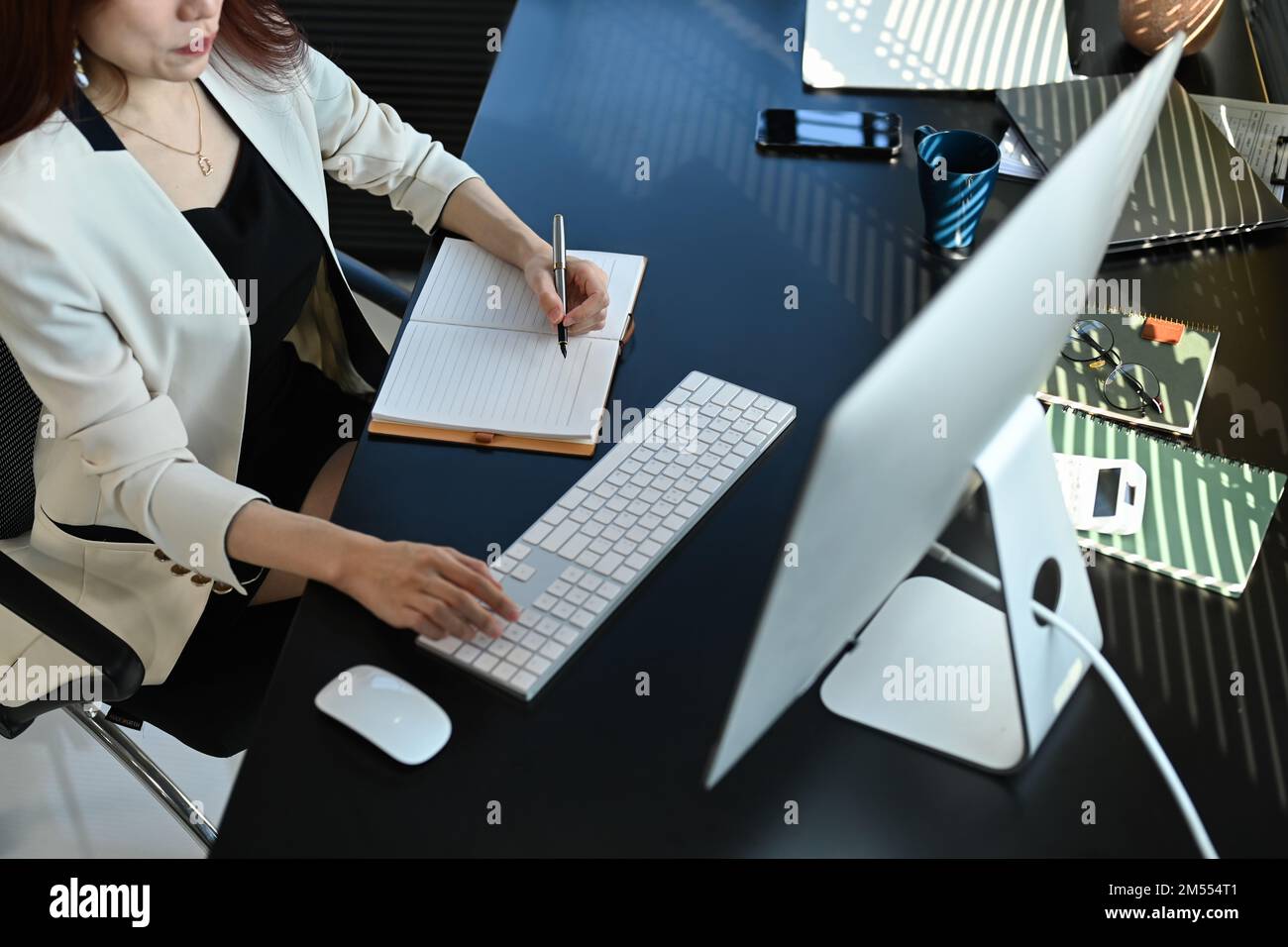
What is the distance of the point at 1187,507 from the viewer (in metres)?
1.06

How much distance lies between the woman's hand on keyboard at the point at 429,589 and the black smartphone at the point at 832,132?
0.78 meters

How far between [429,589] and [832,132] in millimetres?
855

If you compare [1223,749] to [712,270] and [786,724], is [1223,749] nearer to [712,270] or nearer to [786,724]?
[786,724]

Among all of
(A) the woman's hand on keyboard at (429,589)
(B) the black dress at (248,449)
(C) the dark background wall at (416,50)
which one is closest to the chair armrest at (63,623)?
(B) the black dress at (248,449)

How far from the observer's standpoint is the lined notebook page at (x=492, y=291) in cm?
127

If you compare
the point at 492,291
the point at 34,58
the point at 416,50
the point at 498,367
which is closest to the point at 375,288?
the point at 492,291

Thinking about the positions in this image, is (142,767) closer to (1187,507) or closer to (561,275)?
(561,275)

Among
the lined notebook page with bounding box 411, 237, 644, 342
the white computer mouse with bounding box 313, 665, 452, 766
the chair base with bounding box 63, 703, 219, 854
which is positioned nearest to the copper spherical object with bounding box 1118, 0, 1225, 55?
the lined notebook page with bounding box 411, 237, 644, 342

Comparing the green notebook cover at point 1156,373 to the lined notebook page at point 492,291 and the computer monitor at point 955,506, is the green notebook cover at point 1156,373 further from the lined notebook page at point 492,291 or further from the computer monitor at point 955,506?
the lined notebook page at point 492,291

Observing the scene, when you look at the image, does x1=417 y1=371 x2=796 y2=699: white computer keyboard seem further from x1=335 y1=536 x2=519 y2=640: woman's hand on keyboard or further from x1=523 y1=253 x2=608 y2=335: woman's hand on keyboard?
x1=523 y1=253 x2=608 y2=335: woman's hand on keyboard

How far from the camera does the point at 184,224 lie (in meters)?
1.22

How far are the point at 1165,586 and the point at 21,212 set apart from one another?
110cm
